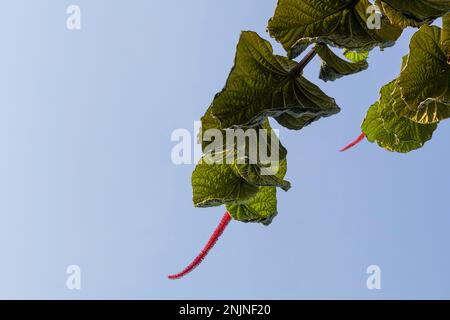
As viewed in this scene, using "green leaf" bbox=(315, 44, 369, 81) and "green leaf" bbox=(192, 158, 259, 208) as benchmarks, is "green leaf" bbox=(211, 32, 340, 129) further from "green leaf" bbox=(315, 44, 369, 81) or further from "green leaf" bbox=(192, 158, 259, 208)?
"green leaf" bbox=(192, 158, 259, 208)

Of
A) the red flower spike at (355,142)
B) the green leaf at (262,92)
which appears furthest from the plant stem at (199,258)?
the red flower spike at (355,142)

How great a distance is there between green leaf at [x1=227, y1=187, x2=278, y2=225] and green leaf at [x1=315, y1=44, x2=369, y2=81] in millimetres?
308

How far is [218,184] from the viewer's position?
113cm

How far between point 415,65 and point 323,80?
21 centimetres

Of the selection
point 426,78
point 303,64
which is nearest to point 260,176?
point 303,64

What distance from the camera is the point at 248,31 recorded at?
923 mm

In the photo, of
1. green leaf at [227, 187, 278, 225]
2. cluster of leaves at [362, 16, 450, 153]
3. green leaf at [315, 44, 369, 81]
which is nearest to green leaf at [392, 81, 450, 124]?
cluster of leaves at [362, 16, 450, 153]

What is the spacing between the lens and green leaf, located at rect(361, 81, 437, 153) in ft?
3.78

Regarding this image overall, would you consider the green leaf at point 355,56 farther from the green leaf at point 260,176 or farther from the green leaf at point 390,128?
the green leaf at point 260,176

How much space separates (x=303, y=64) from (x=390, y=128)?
37cm
